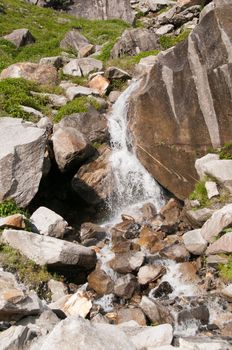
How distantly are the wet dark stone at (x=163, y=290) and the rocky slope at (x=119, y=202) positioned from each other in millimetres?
38

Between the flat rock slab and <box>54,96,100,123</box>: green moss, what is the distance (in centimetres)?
995

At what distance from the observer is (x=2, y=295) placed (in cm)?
881

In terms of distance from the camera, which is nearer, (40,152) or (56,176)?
(40,152)

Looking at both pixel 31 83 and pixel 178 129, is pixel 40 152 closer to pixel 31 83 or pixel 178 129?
pixel 178 129

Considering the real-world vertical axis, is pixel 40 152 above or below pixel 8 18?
below

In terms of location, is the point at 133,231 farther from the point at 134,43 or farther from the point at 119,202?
the point at 134,43

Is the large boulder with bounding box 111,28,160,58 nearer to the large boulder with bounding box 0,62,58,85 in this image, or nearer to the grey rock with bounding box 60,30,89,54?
the grey rock with bounding box 60,30,89,54

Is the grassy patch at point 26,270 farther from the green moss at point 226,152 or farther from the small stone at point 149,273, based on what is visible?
the green moss at point 226,152

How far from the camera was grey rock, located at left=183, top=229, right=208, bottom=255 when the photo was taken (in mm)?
14180

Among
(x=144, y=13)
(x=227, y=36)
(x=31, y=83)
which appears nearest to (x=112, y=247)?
(x=227, y=36)

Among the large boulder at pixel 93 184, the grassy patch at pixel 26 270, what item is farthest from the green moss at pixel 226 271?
the large boulder at pixel 93 184

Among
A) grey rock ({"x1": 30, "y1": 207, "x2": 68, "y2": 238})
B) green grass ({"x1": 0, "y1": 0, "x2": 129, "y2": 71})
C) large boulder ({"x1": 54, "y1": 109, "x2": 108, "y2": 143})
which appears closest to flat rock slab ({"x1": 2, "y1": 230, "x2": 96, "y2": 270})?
grey rock ({"x1": 30, "y1": 207, "x2": 68, "y2": 238})

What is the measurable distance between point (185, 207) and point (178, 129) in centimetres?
388

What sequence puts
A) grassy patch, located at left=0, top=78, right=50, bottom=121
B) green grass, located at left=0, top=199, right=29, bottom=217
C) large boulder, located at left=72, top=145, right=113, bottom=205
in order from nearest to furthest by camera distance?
green grass, located at left=0, top=199, right=29, bottom=217, large boulder, located at left=72, top=145, right=113, bottom=205, grassy patch, located at left=0, top=78, right=50, bottom=121
